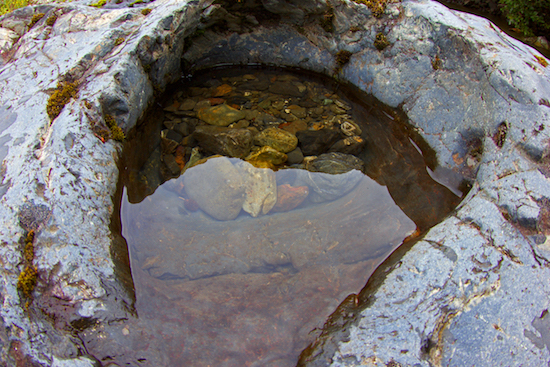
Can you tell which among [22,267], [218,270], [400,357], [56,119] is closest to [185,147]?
[56,119]

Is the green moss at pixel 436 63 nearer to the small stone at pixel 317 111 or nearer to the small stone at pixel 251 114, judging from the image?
the small stone at pixel 317 111

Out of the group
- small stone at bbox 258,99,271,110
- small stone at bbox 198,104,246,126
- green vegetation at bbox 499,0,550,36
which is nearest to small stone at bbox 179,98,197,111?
small stone at bbox 198,104,246,126

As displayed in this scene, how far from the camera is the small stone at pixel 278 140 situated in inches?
217

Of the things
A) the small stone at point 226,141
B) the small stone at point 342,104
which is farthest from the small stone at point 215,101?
the small stone at point 342,104

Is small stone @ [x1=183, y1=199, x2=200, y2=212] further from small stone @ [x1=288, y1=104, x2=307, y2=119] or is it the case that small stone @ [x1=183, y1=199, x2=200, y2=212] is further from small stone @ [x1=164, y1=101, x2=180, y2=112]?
A: small stone @ [x1=288, y1=104, x2=307, y2=119]

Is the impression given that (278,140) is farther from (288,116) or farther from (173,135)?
(173,135)

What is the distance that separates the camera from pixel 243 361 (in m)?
3.08

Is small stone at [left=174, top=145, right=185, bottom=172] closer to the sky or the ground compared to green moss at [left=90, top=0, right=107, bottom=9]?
closer to the ground

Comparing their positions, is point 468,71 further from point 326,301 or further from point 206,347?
point 206,347

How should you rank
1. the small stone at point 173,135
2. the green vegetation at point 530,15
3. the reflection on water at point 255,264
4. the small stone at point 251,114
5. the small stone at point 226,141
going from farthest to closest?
the green vegetation at point 530,15 < the small stone at point 251,114 < the small stone at point 173,135 < the small stone at point 226,141 < the reflection on water at point 255,264

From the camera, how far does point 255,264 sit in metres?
3.99

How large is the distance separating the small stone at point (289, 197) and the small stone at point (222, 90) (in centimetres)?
302

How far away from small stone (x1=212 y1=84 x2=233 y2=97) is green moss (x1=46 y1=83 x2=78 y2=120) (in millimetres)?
2751

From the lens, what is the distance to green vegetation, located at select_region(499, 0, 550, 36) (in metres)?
8.80
